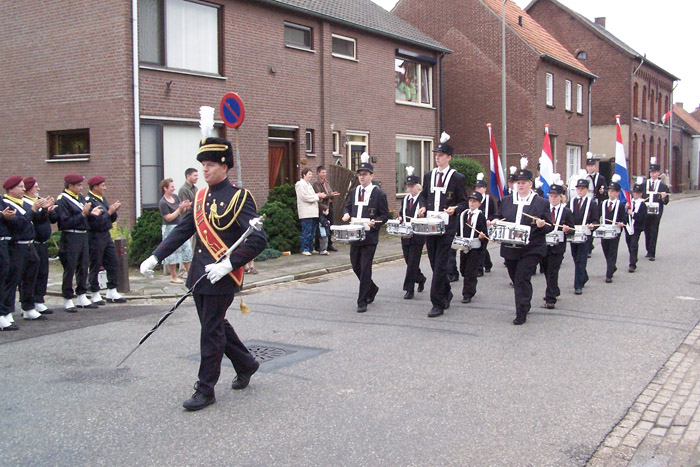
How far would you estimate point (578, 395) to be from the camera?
576cm

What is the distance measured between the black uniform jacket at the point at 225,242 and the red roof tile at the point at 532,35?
87.5ft

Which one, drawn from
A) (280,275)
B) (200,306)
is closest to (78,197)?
(280,275)

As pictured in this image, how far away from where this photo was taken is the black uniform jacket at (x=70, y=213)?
9428mm

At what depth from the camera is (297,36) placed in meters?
18.9

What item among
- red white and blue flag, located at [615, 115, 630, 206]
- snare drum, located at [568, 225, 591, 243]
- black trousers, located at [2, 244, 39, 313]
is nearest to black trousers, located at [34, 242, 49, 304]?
black trousers, located at [2, 244, 39, 313]

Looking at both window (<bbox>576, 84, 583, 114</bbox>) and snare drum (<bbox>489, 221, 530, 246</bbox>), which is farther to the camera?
window (<bbox>576, 84, 583, 114</bbox>)

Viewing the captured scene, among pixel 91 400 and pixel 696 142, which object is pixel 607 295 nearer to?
pixel 91 400

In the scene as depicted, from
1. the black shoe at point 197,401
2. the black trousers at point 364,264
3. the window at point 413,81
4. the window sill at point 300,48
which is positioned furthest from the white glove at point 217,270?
the window at point 413,81

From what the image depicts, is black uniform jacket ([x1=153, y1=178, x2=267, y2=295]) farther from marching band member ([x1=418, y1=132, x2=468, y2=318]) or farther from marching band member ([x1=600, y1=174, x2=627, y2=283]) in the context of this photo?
marching band member ([x1=600, y1=174, x2=627, y2=283])

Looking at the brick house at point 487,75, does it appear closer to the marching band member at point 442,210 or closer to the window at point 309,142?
the window at point 309,142

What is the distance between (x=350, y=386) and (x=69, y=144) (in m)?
11.9

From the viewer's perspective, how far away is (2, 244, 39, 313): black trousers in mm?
8508

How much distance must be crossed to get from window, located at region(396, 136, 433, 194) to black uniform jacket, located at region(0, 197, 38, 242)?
16023mm

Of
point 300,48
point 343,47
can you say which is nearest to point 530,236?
point 300,48
